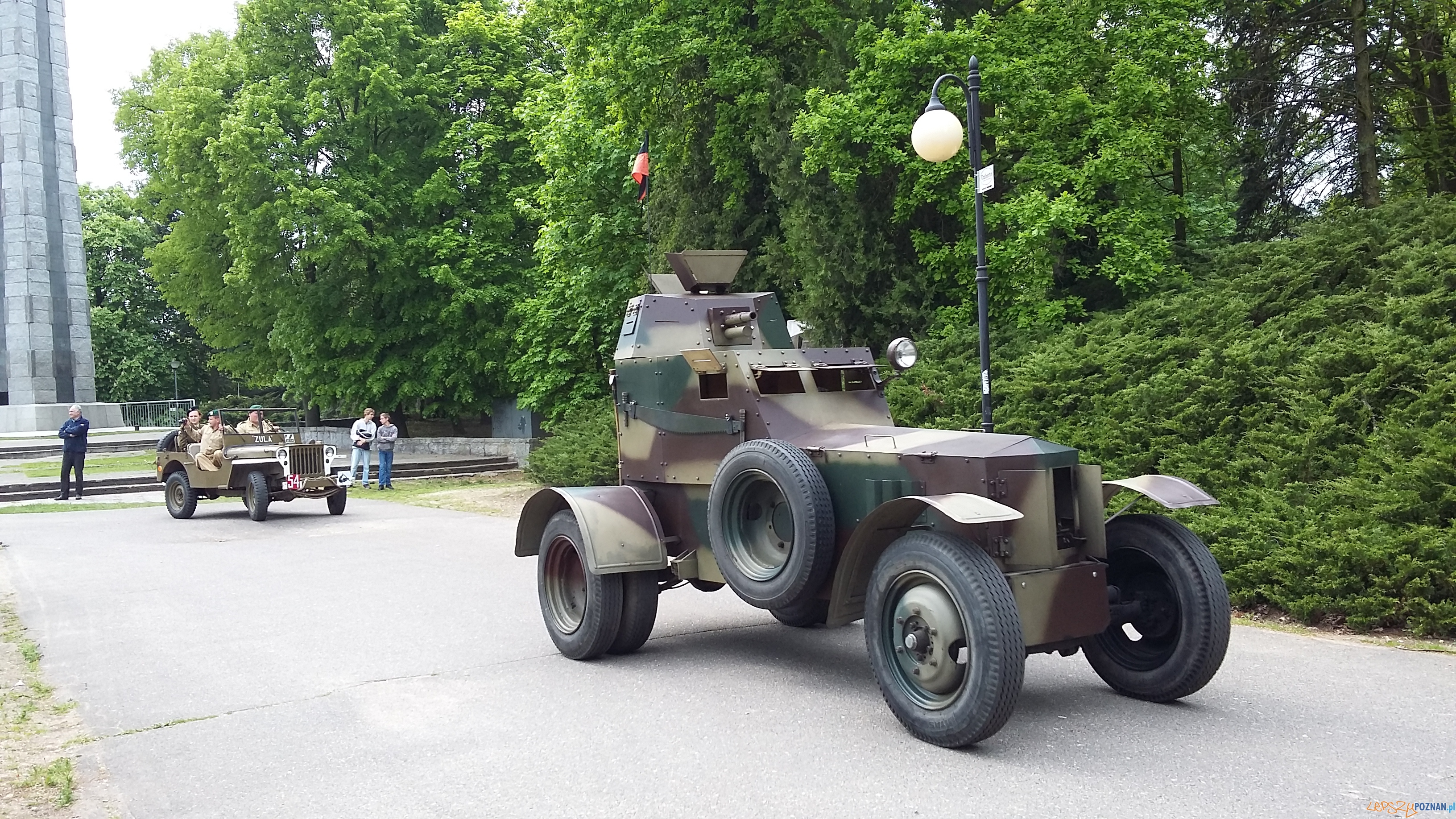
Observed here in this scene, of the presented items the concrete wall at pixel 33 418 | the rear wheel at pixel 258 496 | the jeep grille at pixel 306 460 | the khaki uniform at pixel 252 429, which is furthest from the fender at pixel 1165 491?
the concrete wall at pixel 33 418

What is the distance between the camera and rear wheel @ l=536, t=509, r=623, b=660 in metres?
7.31

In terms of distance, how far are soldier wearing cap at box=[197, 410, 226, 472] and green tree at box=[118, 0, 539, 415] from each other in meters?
9.89

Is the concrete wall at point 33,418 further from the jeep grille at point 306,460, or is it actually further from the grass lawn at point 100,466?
the jeep grille at point 306,460

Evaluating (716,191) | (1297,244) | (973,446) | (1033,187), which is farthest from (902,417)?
(973,446)

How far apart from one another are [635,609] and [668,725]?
1631 millimetres

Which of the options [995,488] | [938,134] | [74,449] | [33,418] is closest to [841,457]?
[995,488]

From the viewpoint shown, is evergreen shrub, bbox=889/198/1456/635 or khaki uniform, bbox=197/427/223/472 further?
khaki uniform, bbox=197/427/223/472

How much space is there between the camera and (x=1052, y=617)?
554cm

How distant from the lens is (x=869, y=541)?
5.90 m

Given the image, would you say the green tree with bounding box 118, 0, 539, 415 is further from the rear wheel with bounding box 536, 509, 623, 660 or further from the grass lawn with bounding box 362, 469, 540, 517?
the rear wheel with bounding box 536, 509, 623, 660

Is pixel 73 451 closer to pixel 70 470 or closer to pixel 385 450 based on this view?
pixel 70 470

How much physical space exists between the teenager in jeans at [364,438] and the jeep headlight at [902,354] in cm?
1873

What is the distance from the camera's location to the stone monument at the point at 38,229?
1578 inches

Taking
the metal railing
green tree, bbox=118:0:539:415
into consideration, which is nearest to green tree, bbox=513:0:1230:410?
green tree, bbox=118:0:539:415
